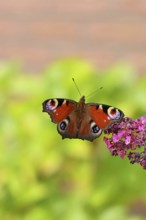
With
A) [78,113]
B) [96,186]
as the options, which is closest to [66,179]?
[96,186]

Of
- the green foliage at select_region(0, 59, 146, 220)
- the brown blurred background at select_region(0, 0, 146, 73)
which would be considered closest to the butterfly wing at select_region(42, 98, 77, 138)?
the green foliage at select_region(0, 59, 146, 220)

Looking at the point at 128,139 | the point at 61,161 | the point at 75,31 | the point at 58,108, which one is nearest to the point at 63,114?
the point at 58,108

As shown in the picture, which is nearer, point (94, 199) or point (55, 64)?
point (94, 199)

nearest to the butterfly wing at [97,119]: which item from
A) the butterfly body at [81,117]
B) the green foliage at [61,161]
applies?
the butterfly body at [81,117]

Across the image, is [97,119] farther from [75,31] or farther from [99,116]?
[75,31]

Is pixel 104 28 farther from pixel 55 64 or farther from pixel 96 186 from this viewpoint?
pixel 96 186
